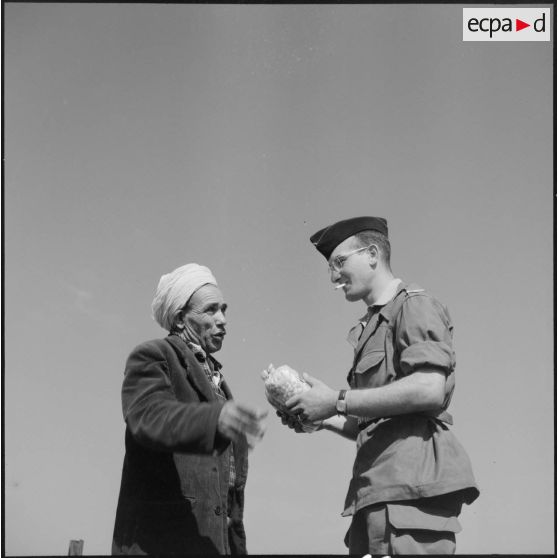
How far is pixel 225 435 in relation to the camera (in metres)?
3.80

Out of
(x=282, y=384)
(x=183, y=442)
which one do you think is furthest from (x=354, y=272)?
(x=183, y=442)

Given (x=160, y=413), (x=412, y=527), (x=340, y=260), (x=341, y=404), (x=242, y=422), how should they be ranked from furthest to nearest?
(x=340, y=260) < (x=341, y=404) < (x=412, y=527) < (x=160, y=413) < (x=242, y=422)

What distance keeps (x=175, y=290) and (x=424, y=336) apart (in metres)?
1.40

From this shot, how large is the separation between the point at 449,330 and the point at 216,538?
153 cm

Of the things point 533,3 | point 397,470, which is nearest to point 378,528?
point 397,470

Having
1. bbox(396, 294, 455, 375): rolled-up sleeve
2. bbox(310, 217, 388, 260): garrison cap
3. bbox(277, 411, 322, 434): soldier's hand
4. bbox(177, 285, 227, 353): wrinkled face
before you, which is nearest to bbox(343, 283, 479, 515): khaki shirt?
bbox(396, 294, 455, 375): rolled-up sleeve

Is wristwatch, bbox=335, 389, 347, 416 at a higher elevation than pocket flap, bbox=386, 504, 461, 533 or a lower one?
higher

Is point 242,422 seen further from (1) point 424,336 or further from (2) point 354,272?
(2) point 354,272

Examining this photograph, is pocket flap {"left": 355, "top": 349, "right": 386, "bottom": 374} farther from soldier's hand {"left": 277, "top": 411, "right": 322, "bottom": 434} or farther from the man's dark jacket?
the man's dark jacket

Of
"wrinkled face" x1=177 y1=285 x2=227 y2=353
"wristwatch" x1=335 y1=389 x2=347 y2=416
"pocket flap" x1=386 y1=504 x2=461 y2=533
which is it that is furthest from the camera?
"wrinkled face" x1=177 y1=285 x2=227 y2=353

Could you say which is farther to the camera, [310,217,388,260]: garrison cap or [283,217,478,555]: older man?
[310,217,388,260]: garrison cap

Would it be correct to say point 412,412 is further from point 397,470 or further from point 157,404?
point 157,404

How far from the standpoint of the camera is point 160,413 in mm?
3938

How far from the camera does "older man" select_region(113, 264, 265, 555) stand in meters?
3.82
